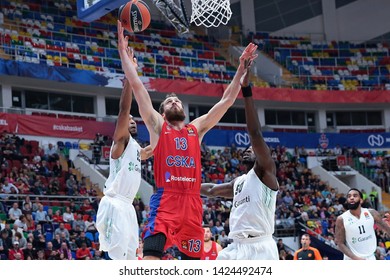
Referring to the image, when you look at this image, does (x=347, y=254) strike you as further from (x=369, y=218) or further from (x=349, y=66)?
(x=349, y=66)

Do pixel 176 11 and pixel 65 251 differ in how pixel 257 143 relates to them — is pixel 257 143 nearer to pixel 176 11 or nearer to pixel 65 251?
pixel 176 11

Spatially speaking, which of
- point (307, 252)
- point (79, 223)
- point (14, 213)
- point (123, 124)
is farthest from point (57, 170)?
point (123, 124)

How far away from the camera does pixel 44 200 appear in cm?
2123

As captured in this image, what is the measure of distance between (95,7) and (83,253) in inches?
296

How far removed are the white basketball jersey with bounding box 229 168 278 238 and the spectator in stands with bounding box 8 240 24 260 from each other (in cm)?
919

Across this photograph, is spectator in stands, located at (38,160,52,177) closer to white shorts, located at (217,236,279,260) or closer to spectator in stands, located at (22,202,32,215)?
spectator in stands, located at (22,202,32,215)

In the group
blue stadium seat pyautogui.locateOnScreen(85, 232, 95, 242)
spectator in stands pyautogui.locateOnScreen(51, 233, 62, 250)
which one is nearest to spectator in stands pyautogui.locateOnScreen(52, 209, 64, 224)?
blue stadium seat pyautogui.locateOnScreen(85, 232, 95, 242)

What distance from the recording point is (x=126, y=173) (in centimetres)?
789

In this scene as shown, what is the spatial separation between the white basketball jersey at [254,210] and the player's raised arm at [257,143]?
0.09 metres

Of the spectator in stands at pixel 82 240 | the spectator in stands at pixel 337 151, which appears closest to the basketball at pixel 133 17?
the spectator in stands at pixel 82 240

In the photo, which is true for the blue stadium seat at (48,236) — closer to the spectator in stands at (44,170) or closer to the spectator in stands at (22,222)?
the spectator in stands at (22,222)

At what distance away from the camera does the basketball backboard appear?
10734mm

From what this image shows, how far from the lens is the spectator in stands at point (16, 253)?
1530 centimetres
